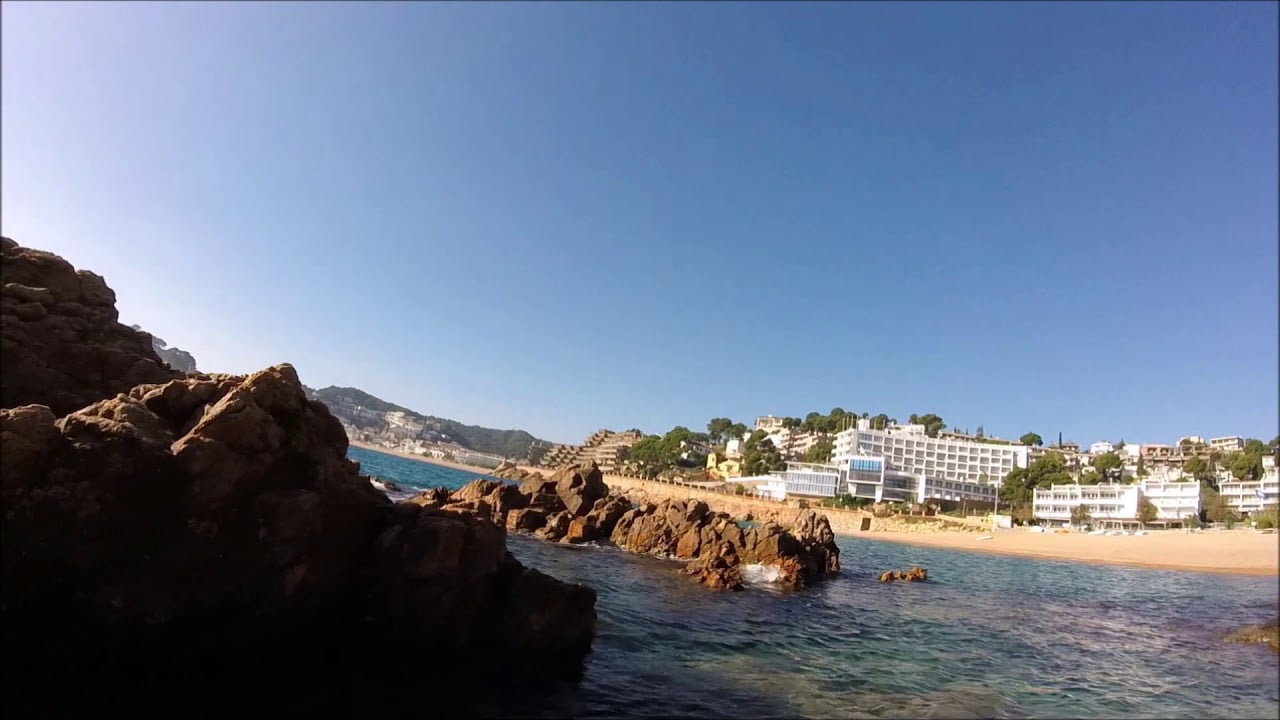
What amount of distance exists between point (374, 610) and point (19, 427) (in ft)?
22.8

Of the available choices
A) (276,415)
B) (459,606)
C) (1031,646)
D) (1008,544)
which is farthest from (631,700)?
(1008,544)

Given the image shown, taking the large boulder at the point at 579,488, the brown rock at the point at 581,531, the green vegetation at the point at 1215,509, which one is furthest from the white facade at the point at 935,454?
the brown rock at the point at 581,531

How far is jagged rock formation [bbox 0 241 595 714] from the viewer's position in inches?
402

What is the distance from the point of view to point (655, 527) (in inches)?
1693

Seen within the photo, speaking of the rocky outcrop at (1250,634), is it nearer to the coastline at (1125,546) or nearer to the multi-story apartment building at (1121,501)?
the coastline at (1125,546)

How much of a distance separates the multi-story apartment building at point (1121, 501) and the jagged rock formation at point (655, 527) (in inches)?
3228

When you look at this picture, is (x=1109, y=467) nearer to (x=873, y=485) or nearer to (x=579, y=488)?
(x=873, y=485)

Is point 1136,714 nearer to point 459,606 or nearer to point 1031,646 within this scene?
point 1031,646

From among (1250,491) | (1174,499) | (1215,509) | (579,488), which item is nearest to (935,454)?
(1250,491)

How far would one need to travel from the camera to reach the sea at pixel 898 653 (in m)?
13.0

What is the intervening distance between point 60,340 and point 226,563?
31.5 ft

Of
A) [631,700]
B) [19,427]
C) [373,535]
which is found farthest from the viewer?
[373,535]

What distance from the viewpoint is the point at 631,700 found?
12508 millimetres

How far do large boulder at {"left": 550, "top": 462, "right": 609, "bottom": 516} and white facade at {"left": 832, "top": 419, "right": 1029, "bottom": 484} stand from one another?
5066 inches
